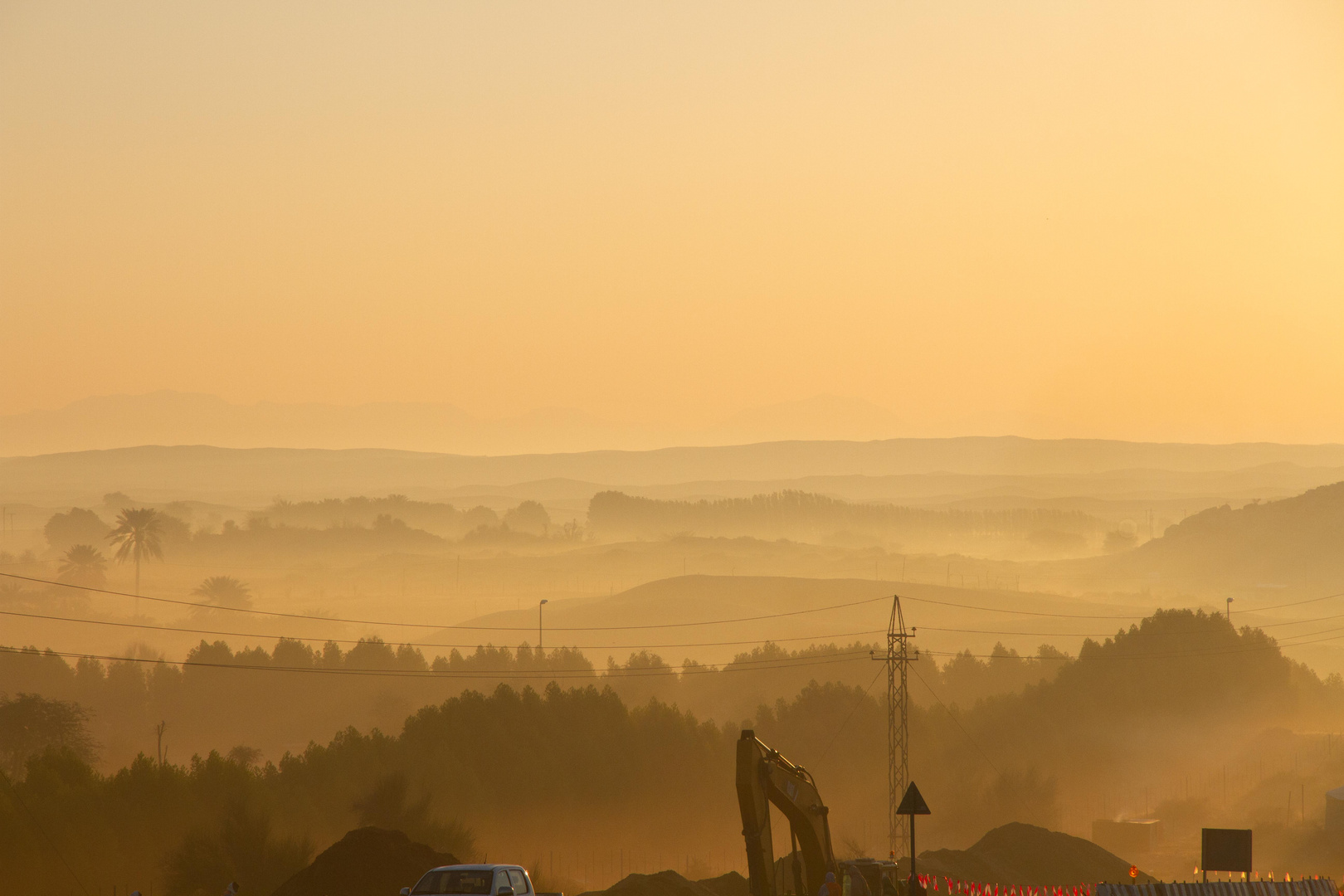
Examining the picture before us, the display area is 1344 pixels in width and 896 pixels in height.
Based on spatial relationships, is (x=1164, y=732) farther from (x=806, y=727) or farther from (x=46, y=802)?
(x=46, y=802)

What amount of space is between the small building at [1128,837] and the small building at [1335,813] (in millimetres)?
17180

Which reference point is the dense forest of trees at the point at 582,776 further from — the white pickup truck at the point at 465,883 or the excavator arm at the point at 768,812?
the white pickup truck at the point at 465,883

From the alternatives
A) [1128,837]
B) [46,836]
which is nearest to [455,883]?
[46,836]

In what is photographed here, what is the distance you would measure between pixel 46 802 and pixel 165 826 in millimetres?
6800

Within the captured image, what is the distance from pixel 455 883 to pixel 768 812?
13624 millimetres

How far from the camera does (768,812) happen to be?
147ft

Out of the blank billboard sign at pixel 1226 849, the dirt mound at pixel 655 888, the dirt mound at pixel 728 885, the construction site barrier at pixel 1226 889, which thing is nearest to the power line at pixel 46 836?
the dirt mound at pixel 728 885

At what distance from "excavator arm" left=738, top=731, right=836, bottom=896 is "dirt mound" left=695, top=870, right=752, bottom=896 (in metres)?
11.4

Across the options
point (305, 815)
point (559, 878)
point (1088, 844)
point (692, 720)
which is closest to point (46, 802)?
point (305, 815)

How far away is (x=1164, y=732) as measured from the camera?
7771 inches

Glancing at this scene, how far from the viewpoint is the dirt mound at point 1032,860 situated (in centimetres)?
7825

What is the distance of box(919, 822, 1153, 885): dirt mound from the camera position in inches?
3081

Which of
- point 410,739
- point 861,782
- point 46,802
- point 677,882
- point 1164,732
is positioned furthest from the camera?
point 1164,732

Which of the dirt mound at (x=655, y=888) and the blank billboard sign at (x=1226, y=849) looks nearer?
the blank billboard sign at (x=1226, y=849)
